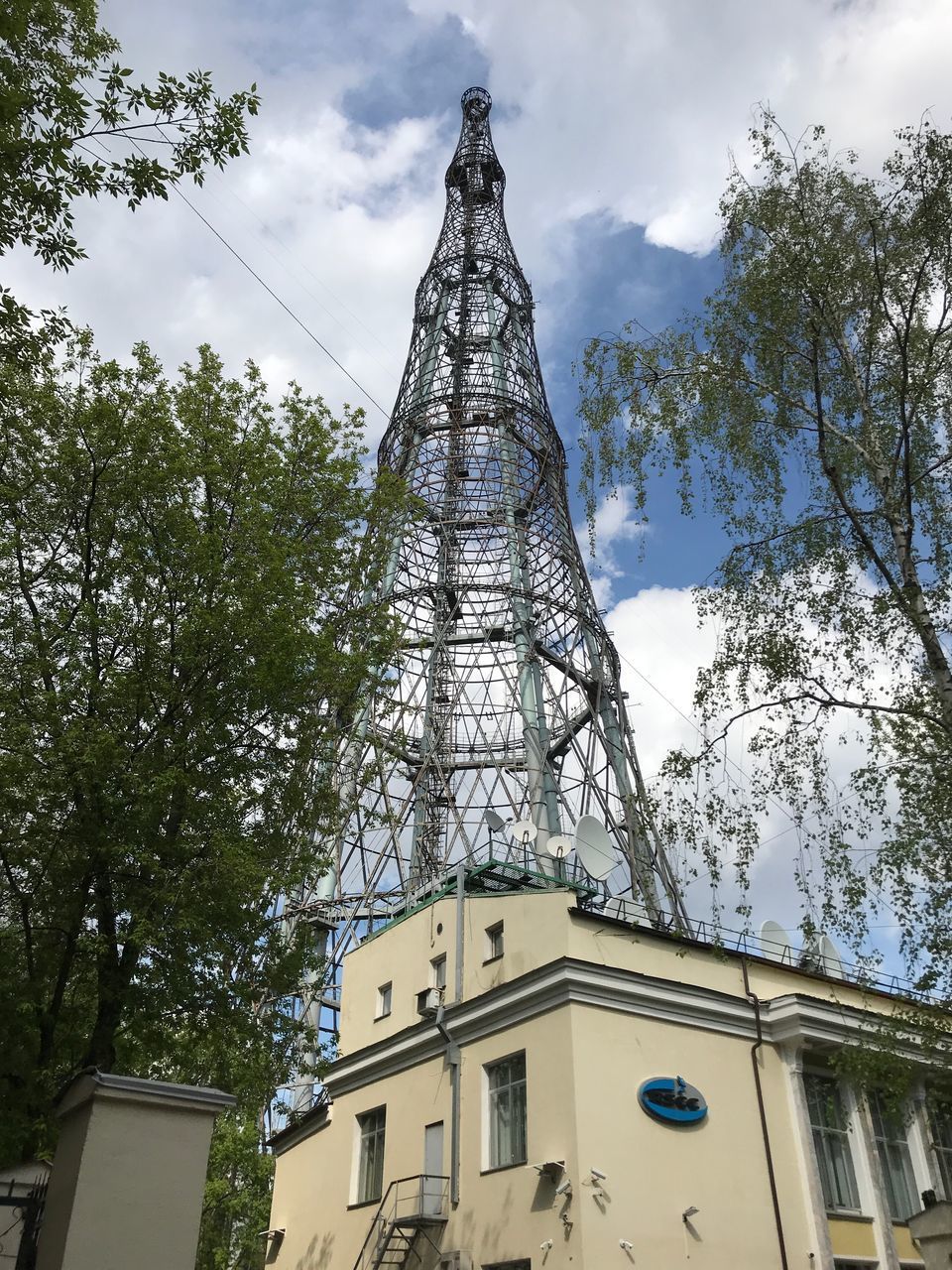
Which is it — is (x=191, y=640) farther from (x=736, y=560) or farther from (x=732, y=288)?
(x=732, y=288)

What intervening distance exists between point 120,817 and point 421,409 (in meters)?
29.3

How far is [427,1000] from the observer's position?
20.7 metres

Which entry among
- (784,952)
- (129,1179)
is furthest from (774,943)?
(129,1179)

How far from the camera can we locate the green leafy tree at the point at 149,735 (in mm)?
→ 11539

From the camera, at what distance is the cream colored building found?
16.0m

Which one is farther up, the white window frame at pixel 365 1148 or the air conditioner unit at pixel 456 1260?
the white window frame at pixel 365 1148

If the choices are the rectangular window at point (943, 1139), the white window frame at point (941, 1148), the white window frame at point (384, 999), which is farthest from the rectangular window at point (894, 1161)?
the white window frame at point (384, 999)

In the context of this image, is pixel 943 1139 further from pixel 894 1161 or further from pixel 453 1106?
pixel 453 1106

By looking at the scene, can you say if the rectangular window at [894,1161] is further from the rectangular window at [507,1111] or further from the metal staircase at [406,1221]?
the metal staircase at [406,1221]

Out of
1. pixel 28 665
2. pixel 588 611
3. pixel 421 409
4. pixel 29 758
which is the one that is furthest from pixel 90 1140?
pixel 421 409

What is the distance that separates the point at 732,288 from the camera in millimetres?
14734

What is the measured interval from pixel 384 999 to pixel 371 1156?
303 centimetres

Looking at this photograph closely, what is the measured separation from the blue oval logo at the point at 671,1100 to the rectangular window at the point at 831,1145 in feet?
8.02

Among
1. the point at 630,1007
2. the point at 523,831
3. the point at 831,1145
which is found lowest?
the point at 831,1145
